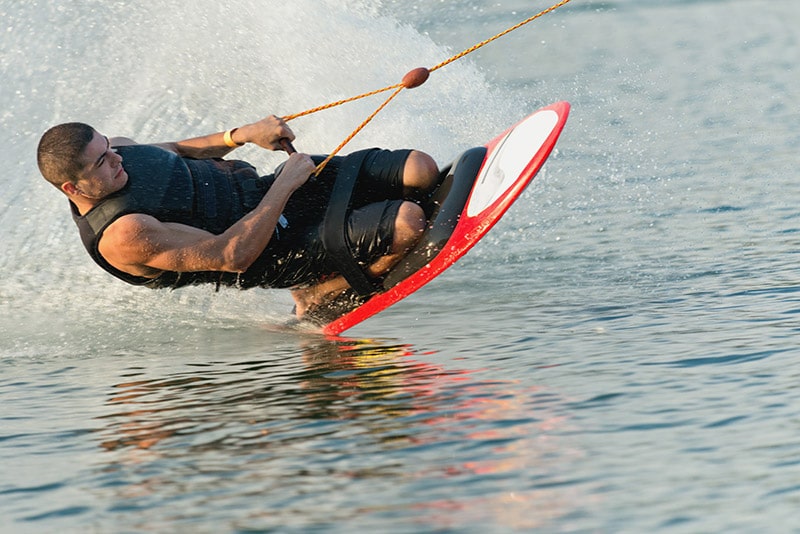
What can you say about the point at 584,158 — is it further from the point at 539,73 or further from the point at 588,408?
the point at 588,408

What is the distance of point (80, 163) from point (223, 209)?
74cm

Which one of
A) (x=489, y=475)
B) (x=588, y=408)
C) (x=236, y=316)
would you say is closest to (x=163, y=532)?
(x=489, y=475)

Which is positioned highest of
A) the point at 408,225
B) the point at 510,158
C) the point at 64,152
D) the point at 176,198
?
the point at 64,152

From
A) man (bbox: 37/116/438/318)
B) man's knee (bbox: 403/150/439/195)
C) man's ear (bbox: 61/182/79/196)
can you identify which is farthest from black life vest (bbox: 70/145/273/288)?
man's knee (bbox: 403/150/439/195)

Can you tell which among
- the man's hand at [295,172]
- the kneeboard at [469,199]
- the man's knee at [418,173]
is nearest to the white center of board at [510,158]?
the kneeboard at [469,199]

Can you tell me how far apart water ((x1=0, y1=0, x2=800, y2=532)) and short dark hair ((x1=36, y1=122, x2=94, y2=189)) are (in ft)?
3.21

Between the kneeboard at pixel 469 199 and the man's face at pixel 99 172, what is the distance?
1424 millimetres

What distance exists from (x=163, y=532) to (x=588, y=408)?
1667 mm

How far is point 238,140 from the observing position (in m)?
6.48

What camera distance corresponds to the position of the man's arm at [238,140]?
6.36m

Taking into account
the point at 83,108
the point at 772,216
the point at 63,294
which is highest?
the point at 83,108

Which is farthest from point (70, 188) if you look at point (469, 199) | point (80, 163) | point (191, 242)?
point (469, 199)

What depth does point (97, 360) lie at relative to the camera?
660cm

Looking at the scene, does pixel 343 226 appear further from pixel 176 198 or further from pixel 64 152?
pixel 64 152
